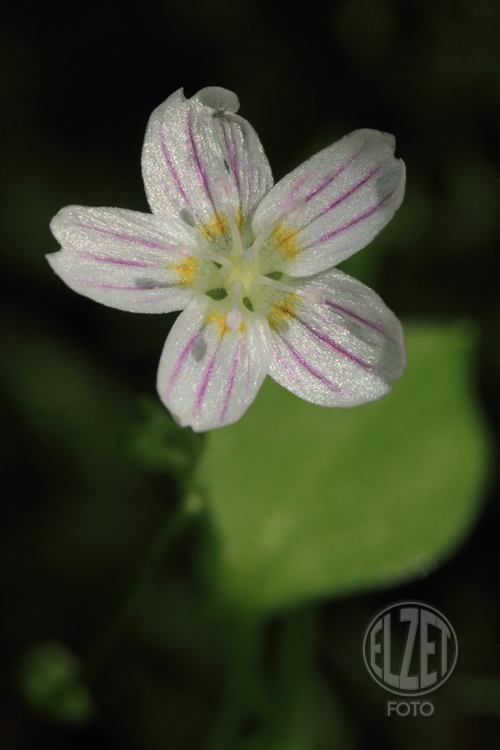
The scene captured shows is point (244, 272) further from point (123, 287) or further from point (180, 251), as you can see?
point (123, 287)

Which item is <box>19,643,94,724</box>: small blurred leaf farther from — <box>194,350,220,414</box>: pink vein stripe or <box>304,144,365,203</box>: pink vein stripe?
<box>304,144,365,203</box>: pink vein stripe

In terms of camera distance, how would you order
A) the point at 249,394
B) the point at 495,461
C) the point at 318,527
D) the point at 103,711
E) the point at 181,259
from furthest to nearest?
1. the point at 495,461
2. the point at 103,711
3. the point at 318,527
4. the point at 181,259
5. the point at 249,394

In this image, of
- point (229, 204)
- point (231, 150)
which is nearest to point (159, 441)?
point (229, 204)

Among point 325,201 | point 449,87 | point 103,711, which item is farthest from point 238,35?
point 103,711

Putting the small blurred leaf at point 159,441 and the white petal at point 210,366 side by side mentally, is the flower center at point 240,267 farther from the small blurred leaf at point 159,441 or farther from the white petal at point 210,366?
the small blurred leaf at point 159,441

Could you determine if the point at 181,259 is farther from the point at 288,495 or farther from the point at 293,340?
the point at 288,495

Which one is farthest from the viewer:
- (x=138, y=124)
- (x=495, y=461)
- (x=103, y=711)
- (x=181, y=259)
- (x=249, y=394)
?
(x=138, y=124)

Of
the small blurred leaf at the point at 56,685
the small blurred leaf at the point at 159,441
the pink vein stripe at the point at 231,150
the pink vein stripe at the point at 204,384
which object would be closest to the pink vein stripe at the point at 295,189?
the pink vein stripe at the point at 231,150
